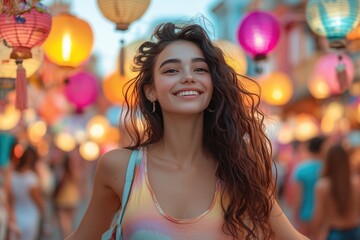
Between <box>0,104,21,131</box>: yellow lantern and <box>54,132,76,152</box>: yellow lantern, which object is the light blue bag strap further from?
<box>54,132,76,152</box>: yellow lantern

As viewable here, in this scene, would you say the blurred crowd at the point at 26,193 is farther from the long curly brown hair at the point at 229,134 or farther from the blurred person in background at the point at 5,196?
the long curly brown hair at the point at 229,134

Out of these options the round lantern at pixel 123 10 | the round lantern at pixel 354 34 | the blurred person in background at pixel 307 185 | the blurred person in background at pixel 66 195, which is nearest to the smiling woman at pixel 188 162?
the round lantern at pixel 123 10

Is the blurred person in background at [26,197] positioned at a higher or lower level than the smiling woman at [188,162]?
lower

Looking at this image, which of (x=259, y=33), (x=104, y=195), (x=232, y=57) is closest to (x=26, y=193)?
(x=259, y=33)

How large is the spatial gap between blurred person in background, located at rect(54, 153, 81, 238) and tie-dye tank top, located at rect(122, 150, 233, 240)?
722 cm

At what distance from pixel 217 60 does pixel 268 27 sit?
11.3 ft

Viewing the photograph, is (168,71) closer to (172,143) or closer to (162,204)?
(172,143)

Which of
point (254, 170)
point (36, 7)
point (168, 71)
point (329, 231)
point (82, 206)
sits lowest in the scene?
point (82, 206)

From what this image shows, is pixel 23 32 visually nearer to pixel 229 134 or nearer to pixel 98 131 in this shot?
pixel 229 134

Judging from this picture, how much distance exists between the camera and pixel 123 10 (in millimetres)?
5031

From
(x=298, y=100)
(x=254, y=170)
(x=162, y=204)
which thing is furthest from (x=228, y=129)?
(x=298, y=100)

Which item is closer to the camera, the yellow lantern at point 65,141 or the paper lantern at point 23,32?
the paper lantern at point 23,32

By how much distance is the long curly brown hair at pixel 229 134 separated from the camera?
279 cm

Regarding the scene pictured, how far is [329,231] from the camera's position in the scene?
246 inches
